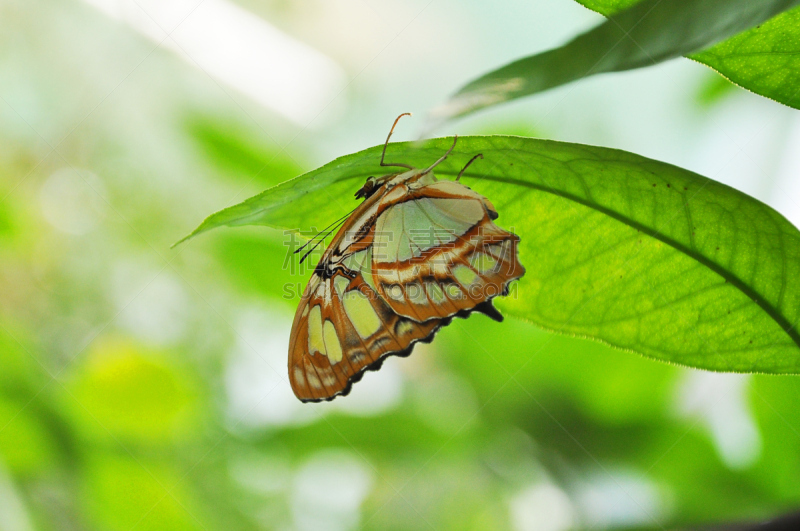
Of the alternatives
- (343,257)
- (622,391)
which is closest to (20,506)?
(343,257)

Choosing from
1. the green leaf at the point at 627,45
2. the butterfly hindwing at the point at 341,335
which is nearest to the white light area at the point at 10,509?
the butterfly hindwing at the point at 341,335

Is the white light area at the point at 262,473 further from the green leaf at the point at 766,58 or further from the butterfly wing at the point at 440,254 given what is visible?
the green leaf at the point at 766,58

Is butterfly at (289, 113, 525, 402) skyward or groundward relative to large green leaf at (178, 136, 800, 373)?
groundward

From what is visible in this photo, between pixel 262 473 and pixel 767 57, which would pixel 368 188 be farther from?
pixel 262 473

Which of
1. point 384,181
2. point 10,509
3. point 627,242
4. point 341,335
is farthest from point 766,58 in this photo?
point 10,509

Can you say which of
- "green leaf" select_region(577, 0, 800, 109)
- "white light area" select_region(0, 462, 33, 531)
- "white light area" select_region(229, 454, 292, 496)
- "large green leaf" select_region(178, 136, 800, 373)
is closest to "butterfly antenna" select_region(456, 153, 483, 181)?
"large green leaf" select_region(178, 136, 800, 373)

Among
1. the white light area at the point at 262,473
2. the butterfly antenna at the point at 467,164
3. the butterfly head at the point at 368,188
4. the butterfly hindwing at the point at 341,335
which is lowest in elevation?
the white light area at the point at 262,473

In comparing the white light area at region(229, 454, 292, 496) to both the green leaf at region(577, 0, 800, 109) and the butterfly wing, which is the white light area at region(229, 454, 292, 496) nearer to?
the butterfly wing

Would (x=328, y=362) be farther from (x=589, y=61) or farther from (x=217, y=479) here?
(x=217, y=479)
